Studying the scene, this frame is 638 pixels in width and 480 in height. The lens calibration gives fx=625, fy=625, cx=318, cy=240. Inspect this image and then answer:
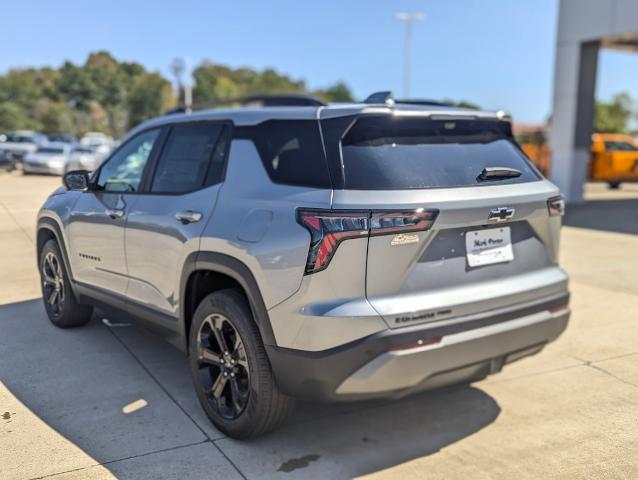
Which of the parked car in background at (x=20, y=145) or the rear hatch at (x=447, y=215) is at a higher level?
the rear hatch at (x=447, y=215)

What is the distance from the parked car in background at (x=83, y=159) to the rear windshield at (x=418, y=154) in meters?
23.2

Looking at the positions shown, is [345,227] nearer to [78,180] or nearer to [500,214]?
[500,214]

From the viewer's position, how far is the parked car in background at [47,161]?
23.9 m

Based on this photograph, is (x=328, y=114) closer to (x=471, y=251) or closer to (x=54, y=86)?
(x=471, y=251)

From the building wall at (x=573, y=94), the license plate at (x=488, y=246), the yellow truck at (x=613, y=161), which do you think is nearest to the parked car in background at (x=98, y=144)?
the building wall at (x=573, y=94)

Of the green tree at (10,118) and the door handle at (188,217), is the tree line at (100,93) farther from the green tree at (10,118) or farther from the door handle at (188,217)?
the door handle at (188,217)

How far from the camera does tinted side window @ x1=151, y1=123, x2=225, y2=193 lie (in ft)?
11.8

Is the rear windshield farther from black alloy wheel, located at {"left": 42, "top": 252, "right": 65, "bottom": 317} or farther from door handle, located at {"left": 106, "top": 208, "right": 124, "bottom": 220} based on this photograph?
black alloy wheel, located at {"left": 42, "top": 252, "right": 65, "bottom": 317}

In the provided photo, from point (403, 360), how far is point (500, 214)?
887 millimetres

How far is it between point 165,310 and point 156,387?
1.88 feet

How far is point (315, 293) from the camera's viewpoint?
9.04 ft

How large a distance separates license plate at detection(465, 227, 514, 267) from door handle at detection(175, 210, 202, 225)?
144 centimetres

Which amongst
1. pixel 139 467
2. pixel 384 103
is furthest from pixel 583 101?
pixel 139 467

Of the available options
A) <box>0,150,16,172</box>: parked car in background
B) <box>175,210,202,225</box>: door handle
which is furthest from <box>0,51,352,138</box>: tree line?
<box>175,210,202,225</box>: door handle
